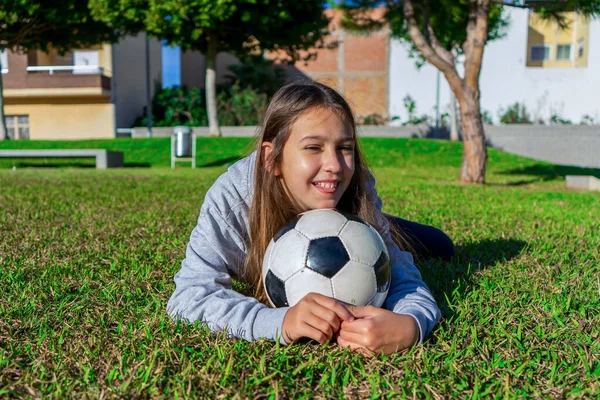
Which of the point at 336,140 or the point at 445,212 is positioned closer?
the point at 336,140

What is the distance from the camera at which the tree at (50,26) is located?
59.5 ft

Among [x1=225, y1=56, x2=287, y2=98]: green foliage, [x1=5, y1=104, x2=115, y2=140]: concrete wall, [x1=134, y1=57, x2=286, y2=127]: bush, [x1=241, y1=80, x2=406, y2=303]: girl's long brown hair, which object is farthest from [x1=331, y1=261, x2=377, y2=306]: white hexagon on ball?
[x1=225, y1=56, x2=287, y2=98]: green foliage

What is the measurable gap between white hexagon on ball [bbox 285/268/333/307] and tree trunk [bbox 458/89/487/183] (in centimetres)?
832

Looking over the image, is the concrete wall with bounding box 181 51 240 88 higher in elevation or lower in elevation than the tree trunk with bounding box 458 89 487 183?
higher

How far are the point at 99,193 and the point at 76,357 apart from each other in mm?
6020

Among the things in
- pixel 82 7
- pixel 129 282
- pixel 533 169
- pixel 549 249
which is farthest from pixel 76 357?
pixel 82 7

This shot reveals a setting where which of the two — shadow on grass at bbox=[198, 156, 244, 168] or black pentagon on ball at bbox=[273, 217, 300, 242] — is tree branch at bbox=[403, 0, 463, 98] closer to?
shadow on grass at bbox=[198, 156, 244, 168]

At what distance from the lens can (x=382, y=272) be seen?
2.30 meters

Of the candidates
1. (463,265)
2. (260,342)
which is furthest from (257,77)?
(260,342)

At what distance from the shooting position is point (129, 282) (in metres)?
3.04

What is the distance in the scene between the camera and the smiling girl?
2.02 metres

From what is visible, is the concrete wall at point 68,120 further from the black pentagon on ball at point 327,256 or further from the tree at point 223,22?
the black pentagon on ball at point 327,256

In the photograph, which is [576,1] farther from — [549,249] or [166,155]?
[166,155]

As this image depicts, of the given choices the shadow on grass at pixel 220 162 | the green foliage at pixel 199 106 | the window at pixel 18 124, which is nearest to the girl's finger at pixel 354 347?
the shadow on grass at pixel 220 162
